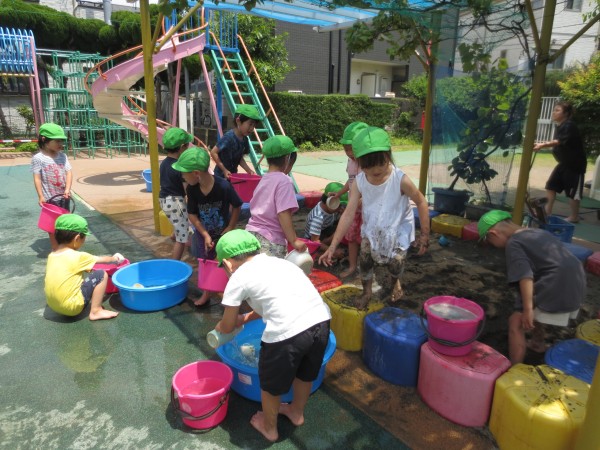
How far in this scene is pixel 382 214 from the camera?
9.71 feet

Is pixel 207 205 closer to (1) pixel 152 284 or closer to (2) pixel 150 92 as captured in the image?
(1) pixel 152 284

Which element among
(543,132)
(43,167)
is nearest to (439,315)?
(43,167)

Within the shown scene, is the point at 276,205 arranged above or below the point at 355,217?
above

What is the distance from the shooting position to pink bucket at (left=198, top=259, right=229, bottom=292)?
3355 millimetres

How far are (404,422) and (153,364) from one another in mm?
1658

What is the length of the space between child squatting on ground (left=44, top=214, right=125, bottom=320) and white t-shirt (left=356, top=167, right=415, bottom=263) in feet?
7.17

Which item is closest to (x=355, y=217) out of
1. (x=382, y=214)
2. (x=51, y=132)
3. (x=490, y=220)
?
(x=382, y=214)

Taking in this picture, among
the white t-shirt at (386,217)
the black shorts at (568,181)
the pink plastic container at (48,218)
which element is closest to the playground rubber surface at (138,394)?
the pink plastic container at (48,218)

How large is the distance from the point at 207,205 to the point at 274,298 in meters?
1.74

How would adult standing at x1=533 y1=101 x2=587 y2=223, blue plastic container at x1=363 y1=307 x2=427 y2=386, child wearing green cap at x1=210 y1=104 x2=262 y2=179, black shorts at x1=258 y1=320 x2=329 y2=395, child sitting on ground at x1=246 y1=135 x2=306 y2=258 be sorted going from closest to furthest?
black shorts at x1=258 y1=320 x2=329 y2=395 → blue plastic container at x1=363 y1=307 x2=427 y2=386 → child sitting on ground at x1=246 y1=135 x2=306 y2=258 → child wearing green cap at x1=210 y1=104 x2=262 y2=179 → adult standing at x1=533 y1=101 x2=587 y2=223

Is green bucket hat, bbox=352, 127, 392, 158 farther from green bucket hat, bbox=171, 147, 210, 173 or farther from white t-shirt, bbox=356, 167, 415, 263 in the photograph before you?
green bucket hat, bbox=171, 147, 210, 173

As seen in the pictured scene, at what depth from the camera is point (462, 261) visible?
4.74 meters

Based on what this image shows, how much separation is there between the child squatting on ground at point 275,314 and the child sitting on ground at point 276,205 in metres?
0.85

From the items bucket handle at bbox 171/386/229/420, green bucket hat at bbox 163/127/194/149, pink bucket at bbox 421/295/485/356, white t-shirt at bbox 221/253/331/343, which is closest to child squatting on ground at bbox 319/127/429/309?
pink bucket at bbox 421/295/485/356
